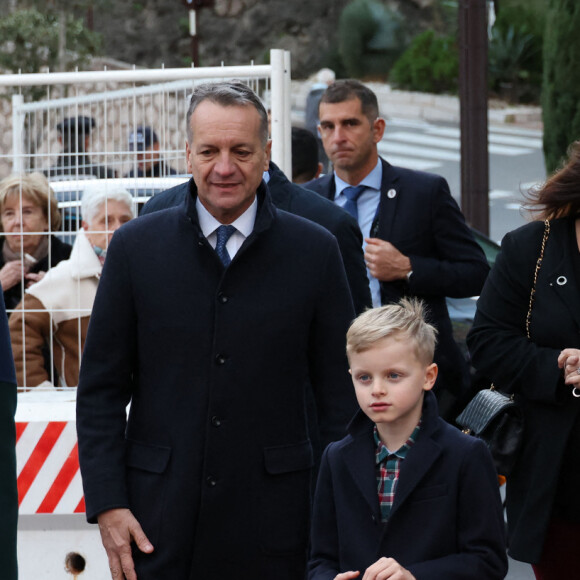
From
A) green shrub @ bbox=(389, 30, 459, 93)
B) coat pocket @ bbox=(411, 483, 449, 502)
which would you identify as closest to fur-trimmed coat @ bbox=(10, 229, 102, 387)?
coat pocket @ bbox=(411, 483, 449, 502)

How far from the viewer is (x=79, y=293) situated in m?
5.74

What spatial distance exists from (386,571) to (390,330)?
0.59m

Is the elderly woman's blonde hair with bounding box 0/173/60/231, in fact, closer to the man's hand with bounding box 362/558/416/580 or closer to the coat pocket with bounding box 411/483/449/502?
the coat pocket with bounding box 411/483/449/502

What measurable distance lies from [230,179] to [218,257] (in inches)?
8.1

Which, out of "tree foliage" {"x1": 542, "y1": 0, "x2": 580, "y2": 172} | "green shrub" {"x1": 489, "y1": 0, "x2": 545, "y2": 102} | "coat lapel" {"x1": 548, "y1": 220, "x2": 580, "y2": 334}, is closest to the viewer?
"coat lapel" {"x1": 548, "y1": 220, "x2": 580, "y2": 334}

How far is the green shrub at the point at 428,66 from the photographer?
3234cm

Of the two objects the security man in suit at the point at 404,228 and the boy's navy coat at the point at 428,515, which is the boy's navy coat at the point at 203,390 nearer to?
the boy's navy coat at the point at 428,515

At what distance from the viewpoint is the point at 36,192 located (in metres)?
5.89

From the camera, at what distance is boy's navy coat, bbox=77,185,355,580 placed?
3559 millimetres

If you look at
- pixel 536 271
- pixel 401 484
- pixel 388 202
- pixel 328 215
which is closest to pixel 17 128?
pixel 388 202

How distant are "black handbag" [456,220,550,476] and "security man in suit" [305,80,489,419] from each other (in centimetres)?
142

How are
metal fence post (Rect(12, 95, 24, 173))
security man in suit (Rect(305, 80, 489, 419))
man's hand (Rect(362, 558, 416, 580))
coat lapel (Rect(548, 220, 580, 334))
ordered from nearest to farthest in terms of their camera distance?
man's hand (Rect(362, 558, 416, 580)), coat lapel (Rect(548, 220, 580, 334)), security man in suit (Rect(305, 80, 489, 419)), metal fence post (Rect(12, 95, 24, 173))

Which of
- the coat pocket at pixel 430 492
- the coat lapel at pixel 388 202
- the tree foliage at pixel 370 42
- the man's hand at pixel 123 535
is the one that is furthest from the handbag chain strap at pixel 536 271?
the tree foliage at pixel 370 42

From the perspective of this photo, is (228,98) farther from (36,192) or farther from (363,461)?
(36,192)
